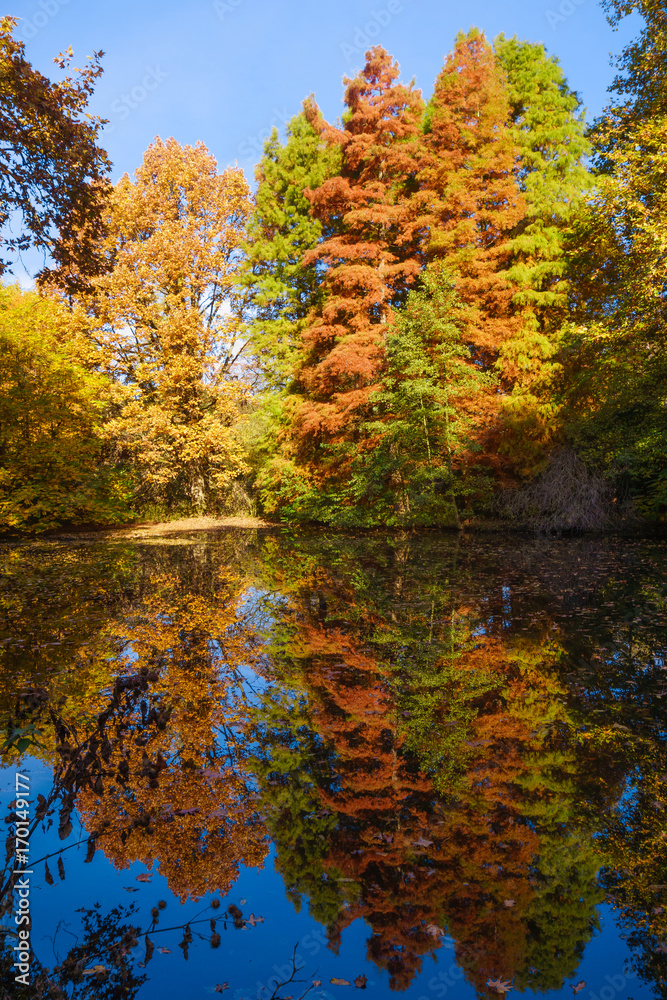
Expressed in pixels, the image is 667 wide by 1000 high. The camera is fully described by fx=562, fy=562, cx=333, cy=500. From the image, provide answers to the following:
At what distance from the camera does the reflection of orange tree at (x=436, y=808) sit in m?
2.24

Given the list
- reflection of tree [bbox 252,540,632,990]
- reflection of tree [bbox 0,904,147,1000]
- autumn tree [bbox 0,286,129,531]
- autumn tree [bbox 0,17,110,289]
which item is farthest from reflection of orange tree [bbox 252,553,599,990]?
autumn tree [bbox 0,286,129,531]

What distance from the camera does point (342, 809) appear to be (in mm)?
3000

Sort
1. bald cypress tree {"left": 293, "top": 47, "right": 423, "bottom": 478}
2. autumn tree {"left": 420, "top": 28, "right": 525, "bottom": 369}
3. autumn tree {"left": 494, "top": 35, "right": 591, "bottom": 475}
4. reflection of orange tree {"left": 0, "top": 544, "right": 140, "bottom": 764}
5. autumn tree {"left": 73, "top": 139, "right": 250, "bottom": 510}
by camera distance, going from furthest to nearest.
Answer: autumn tree {"left": 73, "top": 139, "right": 250, "bottom": 510}
bald cypress tree {"left": 293, "top": 47, "right": 423, "bottom": 478}
autumn tree {"left": 420, "top": 28, "right": 525, "bottom": 369}
autumn tree {"left": 494, "top": 35, "right": 591, "bottom": 475}
reflection of orange tree {"left": 0, "top": 544, "right": 140, "bottom": 764}

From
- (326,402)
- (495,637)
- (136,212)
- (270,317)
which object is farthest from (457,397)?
(136,212)

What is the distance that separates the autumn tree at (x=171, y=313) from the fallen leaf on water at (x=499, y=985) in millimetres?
20416

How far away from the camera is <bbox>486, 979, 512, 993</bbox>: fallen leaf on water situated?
2.02 m

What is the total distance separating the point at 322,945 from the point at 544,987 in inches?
32.6

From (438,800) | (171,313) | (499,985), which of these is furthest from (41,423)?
(499,985)

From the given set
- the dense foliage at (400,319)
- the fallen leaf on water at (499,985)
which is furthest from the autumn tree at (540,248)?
the fallen leaf on water at (499,985)

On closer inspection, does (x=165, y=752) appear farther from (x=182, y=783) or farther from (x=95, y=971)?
(x=95, y=971)

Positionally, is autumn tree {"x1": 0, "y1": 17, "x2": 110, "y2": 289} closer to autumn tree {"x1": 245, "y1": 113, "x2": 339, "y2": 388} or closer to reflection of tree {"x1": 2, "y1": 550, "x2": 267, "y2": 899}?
reflection of tree {"x1": 2, "y1": 550, "x2": 267, "y2": 899}

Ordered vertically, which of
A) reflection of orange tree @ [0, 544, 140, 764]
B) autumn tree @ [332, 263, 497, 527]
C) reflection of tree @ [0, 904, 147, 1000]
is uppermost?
autumn tree @ [332, 263, 497, 527]

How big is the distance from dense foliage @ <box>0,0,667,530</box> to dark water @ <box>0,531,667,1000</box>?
10.2 metres

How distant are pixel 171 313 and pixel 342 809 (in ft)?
72.0
